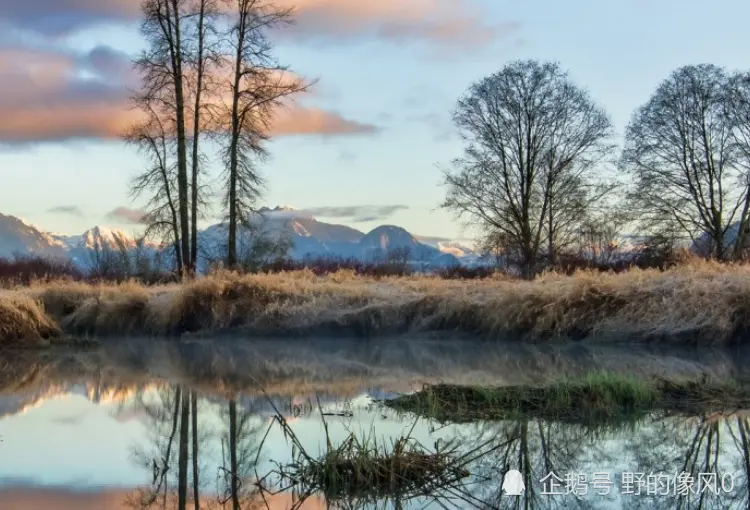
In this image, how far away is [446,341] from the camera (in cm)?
1316

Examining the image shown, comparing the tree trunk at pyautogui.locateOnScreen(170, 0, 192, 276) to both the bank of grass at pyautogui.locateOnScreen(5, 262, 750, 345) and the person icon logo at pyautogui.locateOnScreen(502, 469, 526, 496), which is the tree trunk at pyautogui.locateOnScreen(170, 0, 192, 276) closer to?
the bank of grass at pyautogui.locateOnScreen(5, 262, 750, 345)

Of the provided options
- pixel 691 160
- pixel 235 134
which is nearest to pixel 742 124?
pixel 691 160

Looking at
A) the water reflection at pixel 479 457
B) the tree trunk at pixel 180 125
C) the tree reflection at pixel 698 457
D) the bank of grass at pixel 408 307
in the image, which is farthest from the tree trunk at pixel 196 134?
the tree reflection at pixel 698 457

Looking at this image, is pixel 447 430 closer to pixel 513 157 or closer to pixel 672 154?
pixel 513 157

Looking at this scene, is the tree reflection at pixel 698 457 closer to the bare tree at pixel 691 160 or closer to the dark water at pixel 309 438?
the dark water at pixel 309 438

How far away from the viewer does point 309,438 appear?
5660 mm

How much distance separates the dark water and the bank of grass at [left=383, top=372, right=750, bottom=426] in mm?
221

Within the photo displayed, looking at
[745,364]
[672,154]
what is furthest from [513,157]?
[745,364]

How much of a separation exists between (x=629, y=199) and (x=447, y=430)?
78.3 ft

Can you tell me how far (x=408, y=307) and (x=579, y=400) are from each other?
7898mm

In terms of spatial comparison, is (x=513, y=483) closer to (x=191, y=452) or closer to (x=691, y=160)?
(x=191, y=452)

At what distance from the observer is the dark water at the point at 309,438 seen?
14.1 ft

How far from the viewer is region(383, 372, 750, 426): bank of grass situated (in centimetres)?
614

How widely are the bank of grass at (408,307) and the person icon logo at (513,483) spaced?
7.78 meters
